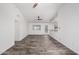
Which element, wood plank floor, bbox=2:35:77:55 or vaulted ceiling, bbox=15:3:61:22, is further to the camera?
vaulted ceiling, bbox=15:3:61:22

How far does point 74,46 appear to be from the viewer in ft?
12.1

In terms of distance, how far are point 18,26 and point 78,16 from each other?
14.7 feet

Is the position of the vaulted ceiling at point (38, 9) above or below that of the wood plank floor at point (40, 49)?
above

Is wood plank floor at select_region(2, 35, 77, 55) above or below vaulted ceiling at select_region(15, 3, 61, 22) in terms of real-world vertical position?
below

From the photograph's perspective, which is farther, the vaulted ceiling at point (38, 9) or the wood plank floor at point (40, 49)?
the vaulted ceiling at point (38, 9)

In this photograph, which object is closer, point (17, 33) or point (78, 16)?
point (78, 16)

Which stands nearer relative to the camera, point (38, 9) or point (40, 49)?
point (40, 49)

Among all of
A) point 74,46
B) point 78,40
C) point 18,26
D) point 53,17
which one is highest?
point 53,17

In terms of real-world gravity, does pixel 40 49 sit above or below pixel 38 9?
below
